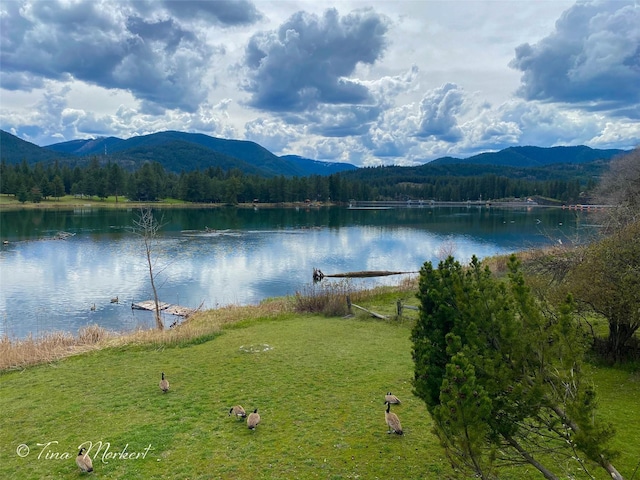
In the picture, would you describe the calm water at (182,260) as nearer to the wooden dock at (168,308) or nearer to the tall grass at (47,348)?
the wooden dock at (168,308)

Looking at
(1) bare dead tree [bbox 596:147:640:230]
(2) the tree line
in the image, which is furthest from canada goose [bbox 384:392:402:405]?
(2) the tree line

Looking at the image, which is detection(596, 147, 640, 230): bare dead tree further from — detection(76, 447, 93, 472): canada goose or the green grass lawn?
detection(76, 447, 93, 472): canada goose

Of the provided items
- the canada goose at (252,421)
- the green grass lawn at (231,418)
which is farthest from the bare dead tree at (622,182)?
the canada goose at (252,421)

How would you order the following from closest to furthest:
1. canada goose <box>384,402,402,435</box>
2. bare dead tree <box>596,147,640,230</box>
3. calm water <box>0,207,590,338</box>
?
canada goose <box>384,402,402,435</box> < calm water <box>0,207,590,338</box> < bare dead tree <box>596,147,640,230</box>

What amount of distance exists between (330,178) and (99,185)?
8534cm

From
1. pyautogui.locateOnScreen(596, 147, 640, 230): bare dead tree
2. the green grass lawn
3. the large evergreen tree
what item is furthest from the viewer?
pyautogui.locateOnScreen(596, 147, 640, 230): bare dead tree

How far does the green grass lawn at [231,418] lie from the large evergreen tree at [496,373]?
3.11 metres

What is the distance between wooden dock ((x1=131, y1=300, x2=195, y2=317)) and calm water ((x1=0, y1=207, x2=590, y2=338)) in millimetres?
565

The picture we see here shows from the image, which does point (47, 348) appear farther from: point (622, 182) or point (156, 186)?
point (156, 186)

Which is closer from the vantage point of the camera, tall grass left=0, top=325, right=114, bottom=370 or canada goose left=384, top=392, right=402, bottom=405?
canada goose left=384, top=392, right=402, bottom=405

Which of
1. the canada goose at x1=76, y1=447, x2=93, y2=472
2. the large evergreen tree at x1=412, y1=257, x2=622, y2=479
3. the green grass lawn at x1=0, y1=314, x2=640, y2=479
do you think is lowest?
the green grass lawn at x1=0, y1=314, x2=640, y2=479

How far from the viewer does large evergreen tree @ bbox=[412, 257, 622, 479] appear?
16.0 ft

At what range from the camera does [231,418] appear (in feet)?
35.2

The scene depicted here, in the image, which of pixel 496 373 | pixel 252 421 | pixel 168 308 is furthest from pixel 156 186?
pixel 496 373
